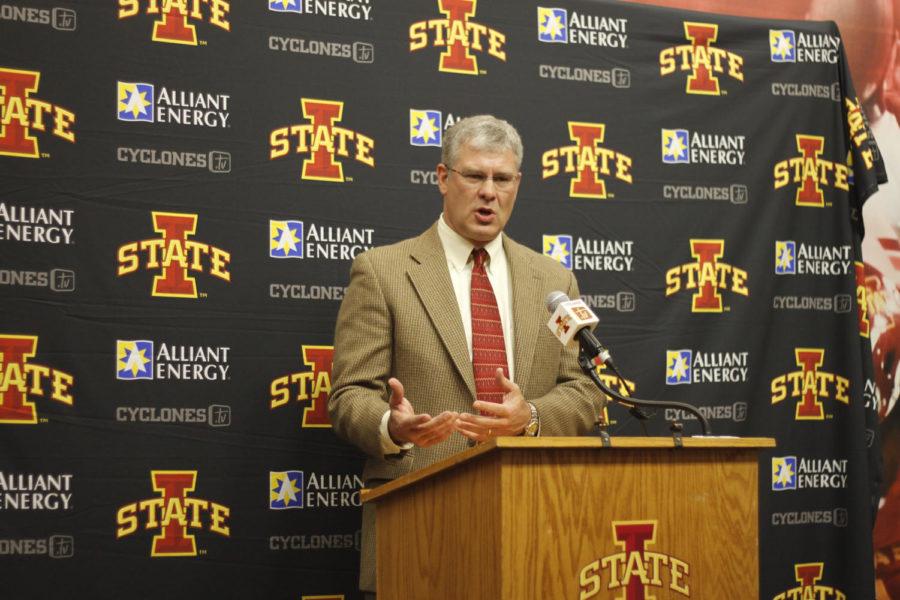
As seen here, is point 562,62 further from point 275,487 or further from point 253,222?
point 275,487

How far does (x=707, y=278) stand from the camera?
4.47 meters

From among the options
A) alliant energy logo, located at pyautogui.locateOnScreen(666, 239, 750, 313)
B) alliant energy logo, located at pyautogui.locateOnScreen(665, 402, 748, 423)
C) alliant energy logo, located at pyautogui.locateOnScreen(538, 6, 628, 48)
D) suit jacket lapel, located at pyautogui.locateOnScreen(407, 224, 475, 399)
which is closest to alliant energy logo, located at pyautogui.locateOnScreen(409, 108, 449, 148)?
alliant energy logo, located at pyautogui.locateOnScreen(538, 6, 628, 48)

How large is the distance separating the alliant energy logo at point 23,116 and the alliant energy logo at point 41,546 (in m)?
1.32

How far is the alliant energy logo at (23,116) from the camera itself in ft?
11.8

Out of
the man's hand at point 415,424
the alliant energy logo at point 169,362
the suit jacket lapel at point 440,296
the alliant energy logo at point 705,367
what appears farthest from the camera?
the alliant energy logo at point 705,367

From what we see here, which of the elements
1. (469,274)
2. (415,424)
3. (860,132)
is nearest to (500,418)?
(415,424)

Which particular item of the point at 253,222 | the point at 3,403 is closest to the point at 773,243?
the point at 253,222

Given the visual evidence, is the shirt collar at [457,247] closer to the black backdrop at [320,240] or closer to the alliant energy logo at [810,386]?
the black backdrop at [320,240]

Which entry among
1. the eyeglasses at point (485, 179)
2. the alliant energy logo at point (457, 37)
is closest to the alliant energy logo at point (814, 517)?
the eyeglasses at point (485, 179)

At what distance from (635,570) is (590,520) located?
15 cm

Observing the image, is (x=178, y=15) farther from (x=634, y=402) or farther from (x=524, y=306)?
(x=634, y=402)

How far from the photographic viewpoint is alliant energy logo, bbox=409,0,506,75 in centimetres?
416

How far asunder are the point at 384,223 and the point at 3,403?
151 centimetres

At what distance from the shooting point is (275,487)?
3.82 meters
